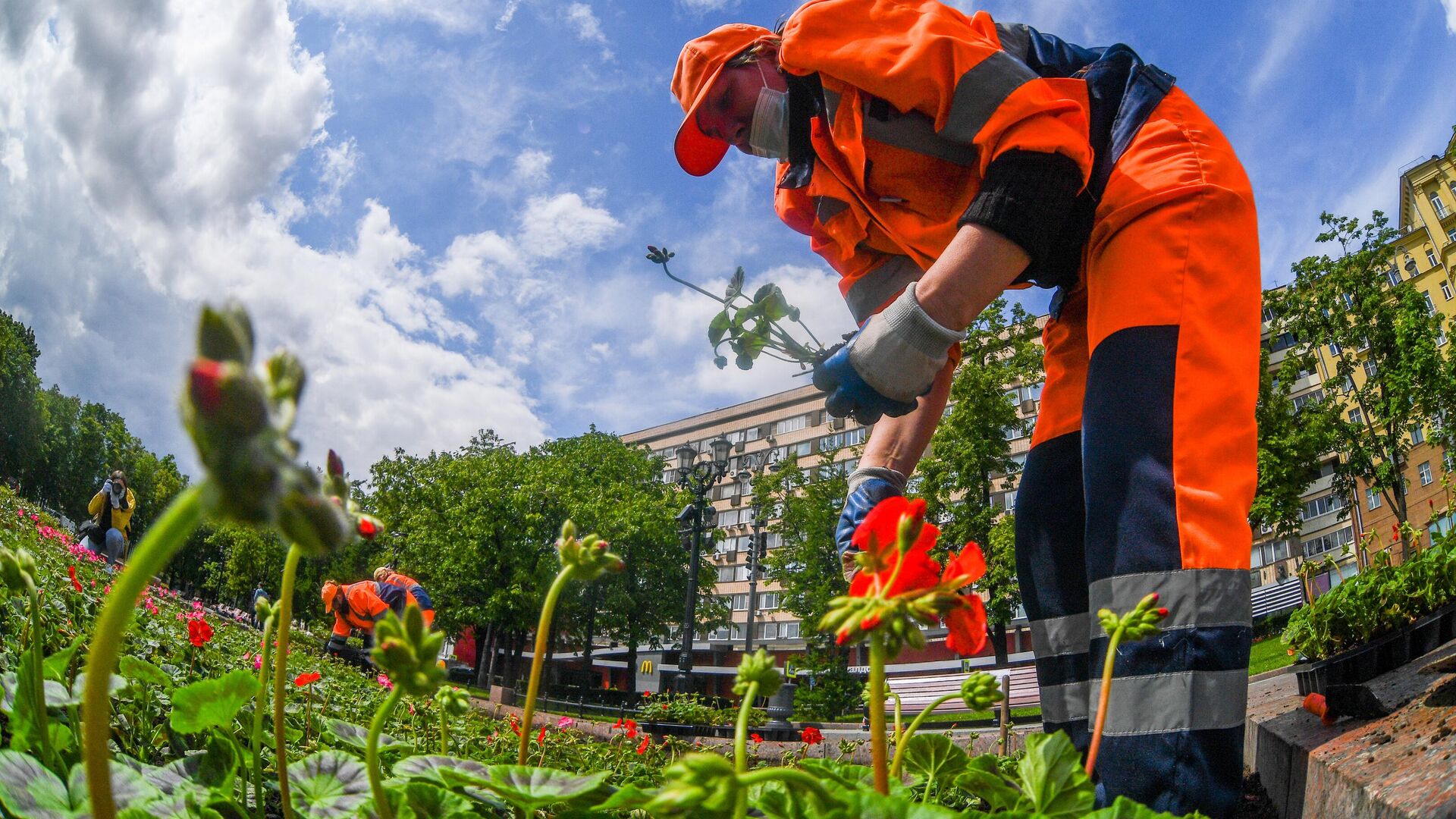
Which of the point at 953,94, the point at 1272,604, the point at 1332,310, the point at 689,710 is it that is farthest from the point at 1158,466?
the point at 1272,604

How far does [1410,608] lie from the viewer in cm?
302

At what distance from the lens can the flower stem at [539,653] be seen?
1.95 feet

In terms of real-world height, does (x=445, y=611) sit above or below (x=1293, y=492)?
below

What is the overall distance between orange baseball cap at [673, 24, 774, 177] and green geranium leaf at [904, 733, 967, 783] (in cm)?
163

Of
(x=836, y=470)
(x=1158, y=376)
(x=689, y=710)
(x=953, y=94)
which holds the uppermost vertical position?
(x=836, y=470)

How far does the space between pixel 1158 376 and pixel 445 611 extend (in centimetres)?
3135

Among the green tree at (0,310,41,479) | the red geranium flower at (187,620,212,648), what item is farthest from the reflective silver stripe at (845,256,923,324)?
the green tree at (0,310,41,479)

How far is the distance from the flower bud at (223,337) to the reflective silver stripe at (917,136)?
1.58 m

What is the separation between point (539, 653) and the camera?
0.64 metres

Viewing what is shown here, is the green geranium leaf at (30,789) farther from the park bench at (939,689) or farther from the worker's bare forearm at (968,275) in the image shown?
the park bench at (939,689)

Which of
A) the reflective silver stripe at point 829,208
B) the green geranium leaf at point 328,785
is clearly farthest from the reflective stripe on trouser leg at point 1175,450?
the green geranium leaf at point 328,785

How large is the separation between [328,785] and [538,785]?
1.00ft

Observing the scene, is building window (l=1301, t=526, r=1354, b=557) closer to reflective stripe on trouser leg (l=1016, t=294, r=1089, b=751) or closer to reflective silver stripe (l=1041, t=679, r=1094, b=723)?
reflective stripe on trouser leg (l=1016, t=294, r=1089, b=751)

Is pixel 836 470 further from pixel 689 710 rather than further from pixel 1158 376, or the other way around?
pixel 1158 376
